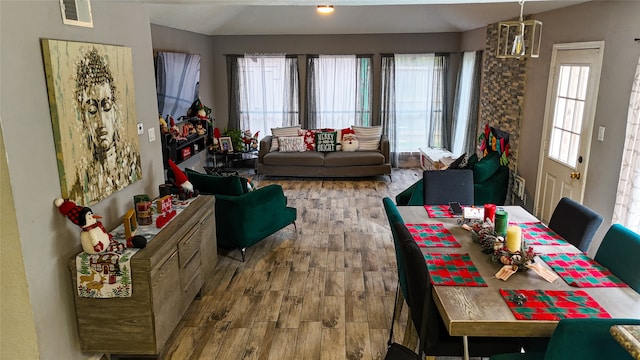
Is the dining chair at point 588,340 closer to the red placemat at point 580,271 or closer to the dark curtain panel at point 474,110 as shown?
the red placemat at point 580,271

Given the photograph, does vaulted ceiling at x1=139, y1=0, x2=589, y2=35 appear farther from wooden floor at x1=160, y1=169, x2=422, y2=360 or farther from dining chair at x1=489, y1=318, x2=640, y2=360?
dining chair at x1=489, y1=318, x2=640, y2=360

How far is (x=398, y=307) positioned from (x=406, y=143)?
223 inches

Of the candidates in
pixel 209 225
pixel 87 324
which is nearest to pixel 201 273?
pixel 209 225

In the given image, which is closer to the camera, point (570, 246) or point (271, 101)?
point (570, 246)

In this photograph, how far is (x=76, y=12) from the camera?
2.71 m

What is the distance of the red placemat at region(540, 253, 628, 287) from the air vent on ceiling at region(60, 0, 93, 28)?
307 cm

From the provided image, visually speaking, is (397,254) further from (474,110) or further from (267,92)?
(267,92)

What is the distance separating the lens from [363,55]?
27.5 feet

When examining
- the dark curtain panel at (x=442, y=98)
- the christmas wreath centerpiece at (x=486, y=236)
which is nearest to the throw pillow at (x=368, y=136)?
the dark curtain panel at (x=442, y=98)

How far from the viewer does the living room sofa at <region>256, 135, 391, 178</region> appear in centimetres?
755

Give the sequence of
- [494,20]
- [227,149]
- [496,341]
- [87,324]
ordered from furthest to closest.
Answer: [227,149] → [494,20] → [87,324] → [496,341]

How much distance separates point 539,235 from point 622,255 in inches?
20.8

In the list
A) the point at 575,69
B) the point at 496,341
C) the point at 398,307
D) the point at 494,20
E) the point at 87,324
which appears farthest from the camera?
the point at 494,20

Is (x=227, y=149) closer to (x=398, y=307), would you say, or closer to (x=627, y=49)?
(x=398, y=307)
